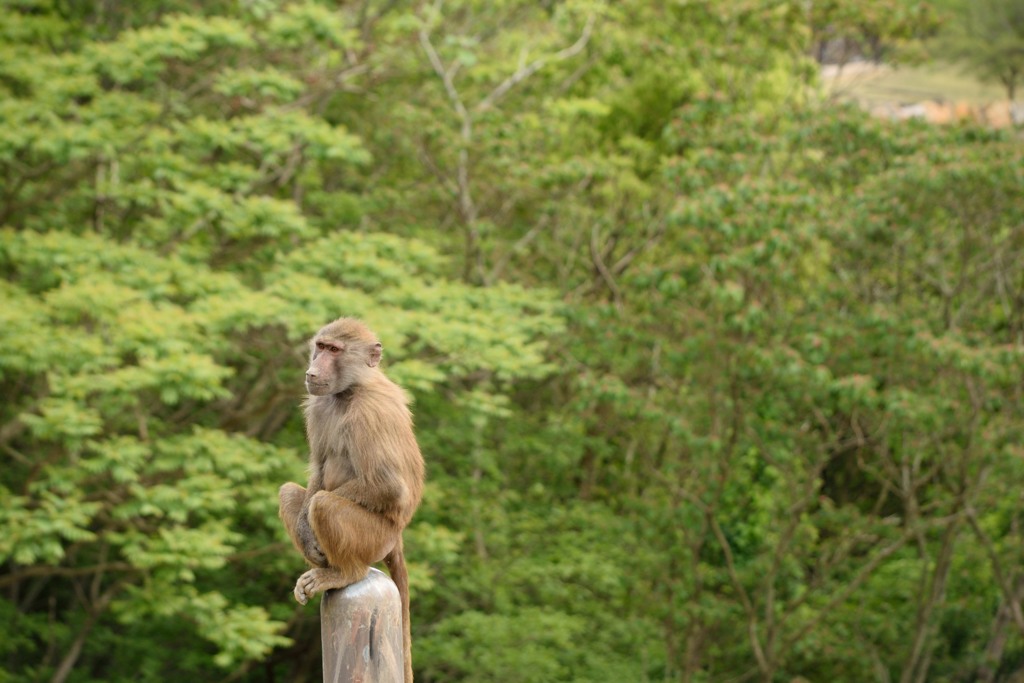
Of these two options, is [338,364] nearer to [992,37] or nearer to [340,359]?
[340,359]

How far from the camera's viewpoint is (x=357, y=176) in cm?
1286

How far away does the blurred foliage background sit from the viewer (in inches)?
346

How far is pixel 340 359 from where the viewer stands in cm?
375

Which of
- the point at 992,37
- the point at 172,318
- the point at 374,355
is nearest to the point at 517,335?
the point at 172,318

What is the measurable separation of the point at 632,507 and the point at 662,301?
2.04 metres

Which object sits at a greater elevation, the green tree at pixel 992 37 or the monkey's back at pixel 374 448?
the green tree at pixel 992 37

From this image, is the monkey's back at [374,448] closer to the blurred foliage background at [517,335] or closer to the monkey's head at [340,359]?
the monkey's head at [340,359]

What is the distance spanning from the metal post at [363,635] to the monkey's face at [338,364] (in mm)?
730

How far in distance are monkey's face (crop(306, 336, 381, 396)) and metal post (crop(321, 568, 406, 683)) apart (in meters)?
0.73

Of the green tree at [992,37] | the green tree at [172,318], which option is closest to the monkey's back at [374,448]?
the green tree at [172,318]

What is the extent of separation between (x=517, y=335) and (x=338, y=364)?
6115 mm

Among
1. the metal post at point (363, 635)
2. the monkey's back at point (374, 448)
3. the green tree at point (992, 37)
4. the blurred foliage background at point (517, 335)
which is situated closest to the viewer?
the metal post at point (363, 635)

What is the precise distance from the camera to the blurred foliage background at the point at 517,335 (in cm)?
879

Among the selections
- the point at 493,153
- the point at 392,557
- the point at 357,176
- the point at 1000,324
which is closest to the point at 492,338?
the point at 493,153
